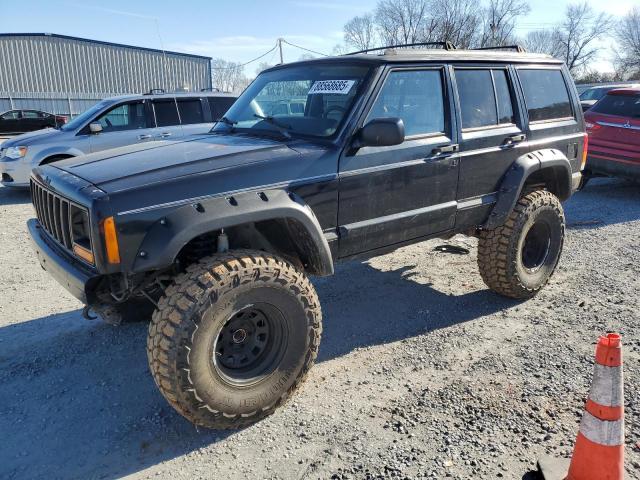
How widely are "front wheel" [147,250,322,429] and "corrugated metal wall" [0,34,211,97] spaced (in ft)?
92.6

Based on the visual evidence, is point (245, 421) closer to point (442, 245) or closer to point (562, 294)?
point (562, 294)

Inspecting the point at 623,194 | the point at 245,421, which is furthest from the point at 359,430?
the point at 623,194

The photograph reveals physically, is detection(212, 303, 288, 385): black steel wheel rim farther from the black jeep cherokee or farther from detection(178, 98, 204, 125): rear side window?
detection(178, 98, 204, 125): rear side window

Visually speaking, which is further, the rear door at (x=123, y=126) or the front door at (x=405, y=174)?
the rear door at (x=123, y=126)

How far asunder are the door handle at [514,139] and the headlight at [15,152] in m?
7.73

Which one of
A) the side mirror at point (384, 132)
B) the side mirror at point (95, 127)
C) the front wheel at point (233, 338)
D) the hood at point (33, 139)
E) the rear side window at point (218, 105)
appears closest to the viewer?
the front wheel at point (233, 338)

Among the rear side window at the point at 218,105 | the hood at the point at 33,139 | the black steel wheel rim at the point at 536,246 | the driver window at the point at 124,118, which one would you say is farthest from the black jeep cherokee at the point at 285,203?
the hood at the point at 33,139

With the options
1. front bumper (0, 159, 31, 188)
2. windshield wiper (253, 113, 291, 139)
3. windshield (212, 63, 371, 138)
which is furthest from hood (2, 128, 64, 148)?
windshield wiper (253, 113, 291, 139)

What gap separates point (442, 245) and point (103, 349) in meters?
3.99

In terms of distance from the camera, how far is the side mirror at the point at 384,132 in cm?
306

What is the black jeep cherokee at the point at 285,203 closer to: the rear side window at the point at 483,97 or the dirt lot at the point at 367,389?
the rear side window at the point at 483,97

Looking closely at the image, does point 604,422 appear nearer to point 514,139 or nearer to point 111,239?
point 111,239

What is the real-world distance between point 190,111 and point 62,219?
6445 mm

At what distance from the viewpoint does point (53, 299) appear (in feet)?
15.1
